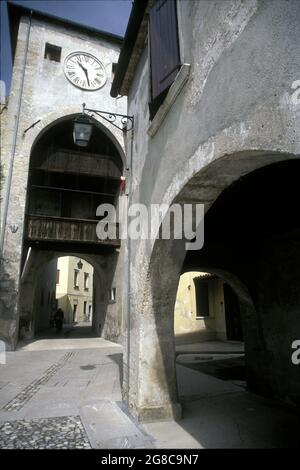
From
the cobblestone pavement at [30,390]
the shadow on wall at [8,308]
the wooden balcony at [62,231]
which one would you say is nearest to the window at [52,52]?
the wooden balcony at [62,231]

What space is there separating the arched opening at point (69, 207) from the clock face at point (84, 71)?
1.87 metres

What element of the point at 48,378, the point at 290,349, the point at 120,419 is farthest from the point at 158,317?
the point at 48,378

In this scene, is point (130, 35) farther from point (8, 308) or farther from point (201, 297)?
point (201, 297)

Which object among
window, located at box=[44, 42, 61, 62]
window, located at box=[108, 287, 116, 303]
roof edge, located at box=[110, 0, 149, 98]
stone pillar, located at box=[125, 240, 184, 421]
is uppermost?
window, located at box=[44, 42, 61, 62]

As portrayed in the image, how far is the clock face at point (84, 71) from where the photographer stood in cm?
1478

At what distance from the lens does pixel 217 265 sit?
5.96 m

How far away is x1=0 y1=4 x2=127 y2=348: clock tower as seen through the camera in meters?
12.2

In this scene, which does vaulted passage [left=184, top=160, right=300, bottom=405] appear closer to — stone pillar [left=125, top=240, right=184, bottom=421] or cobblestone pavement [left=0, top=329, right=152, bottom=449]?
stone pillar [left=125, top=240, right=184, bottom=421]

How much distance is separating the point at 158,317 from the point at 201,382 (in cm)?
292

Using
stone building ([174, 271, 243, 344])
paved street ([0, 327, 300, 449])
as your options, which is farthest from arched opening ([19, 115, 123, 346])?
paved street ([0, 327, 300, 449])

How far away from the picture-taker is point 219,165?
257cm

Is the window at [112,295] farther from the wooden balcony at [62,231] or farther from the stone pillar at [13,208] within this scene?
the stone pillar at [13,208]

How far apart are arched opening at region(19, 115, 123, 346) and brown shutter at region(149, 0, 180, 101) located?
10.3 metres

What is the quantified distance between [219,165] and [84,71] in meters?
14.8
